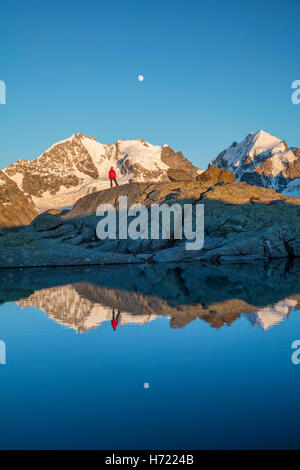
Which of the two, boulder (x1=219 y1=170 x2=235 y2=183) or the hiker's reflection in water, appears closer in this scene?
the hiker's reflection in water

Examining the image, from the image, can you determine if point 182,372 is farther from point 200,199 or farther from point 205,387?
point 200,199

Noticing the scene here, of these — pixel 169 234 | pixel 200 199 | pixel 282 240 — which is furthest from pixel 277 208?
pixel 169 234

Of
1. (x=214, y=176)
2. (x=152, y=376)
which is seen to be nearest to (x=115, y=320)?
(x=152, y=376)

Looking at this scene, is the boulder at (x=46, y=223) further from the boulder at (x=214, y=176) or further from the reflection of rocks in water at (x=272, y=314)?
the reflection of rocks in water at (x=272, y=314)

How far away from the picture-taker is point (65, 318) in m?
9.85

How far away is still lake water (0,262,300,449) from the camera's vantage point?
4137 mm

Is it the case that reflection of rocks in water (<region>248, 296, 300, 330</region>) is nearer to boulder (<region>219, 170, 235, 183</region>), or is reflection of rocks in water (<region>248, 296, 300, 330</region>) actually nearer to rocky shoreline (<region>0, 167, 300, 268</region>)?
rocky shoreline (<region>0, 167, 300, 268</region>)

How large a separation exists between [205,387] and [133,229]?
94.1 ft

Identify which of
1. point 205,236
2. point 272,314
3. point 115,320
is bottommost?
point 115,320

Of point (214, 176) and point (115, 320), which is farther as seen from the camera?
point (214, 176)

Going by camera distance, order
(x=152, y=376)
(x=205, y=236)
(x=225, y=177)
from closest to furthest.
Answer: (x=152, y=376) < (x=205, y=236) < (x=225, y=177)

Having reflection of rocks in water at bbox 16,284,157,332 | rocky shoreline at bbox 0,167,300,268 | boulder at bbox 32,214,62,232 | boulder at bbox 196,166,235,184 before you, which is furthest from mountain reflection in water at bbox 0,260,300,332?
boulder at bbox 196,166,235,184

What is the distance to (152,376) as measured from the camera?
18.6 ft

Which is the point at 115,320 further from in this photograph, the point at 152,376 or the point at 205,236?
the point at 205,236
